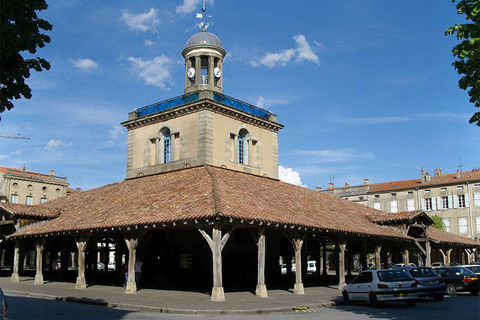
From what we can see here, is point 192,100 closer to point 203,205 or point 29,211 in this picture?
point 29,211

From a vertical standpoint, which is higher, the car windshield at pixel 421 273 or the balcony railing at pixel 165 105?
the balcony railing at pixel 165 105

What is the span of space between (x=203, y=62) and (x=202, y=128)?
5.07m

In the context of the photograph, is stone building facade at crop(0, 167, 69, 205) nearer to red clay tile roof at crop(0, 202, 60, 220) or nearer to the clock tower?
red clay tile roof at crop(0, 202, 60, 220)

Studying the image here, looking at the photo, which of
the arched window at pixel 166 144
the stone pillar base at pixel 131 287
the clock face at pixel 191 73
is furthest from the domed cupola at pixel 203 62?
the stone pillar base at pixel 131 287

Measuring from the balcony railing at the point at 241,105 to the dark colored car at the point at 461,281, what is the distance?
45.1 feet

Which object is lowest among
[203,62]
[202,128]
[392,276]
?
[392,276]

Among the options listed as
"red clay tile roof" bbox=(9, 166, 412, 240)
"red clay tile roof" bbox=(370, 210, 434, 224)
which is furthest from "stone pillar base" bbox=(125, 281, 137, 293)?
"red clay tile roof" bbox=(370, 210, 434, 224)

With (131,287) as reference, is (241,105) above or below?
above

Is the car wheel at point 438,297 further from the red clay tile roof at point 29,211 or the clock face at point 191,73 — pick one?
the red clay tile roof at point 29,211

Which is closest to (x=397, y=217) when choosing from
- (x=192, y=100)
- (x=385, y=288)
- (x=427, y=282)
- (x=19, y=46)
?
(x=427, y=282)

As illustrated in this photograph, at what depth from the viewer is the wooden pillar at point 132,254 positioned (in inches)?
778

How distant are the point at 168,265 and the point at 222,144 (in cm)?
701

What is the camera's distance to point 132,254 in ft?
65.0

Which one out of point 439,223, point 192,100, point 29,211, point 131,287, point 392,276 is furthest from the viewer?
point 439,223
